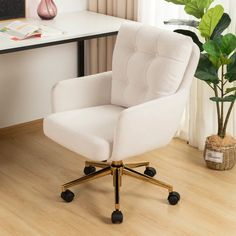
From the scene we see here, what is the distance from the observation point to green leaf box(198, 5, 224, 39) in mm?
3619

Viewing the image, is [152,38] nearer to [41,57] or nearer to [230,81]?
[230,81]

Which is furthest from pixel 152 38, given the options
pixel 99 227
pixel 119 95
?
pixel 99 227

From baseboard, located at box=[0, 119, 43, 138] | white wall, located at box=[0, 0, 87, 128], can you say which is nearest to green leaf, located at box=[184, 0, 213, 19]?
white wall, located at box=[0, 0, 87, 128]

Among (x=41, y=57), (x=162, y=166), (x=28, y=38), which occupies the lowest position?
(x=162, y=166)

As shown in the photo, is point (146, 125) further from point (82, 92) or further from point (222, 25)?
point (222, 25)

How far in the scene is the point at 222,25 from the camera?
148 inches

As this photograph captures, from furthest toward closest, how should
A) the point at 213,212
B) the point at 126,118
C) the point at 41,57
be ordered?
the point at 41,57 < the point at 213,212 < the point at 126,118

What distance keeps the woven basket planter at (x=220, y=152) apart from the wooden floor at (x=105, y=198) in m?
0.06

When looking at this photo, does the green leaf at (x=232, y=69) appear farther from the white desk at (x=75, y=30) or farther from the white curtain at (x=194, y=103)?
the white desk at (x=75, y=30)

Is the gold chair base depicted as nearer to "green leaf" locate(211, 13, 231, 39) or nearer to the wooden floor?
the wooden floor

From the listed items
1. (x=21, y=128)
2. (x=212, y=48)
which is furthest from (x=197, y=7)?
(x=21, y=128)

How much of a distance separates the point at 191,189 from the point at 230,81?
0.64 meters

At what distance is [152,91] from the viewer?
3.55 meters

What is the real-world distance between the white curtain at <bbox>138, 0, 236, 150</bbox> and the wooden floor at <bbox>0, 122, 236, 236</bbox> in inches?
4.7
